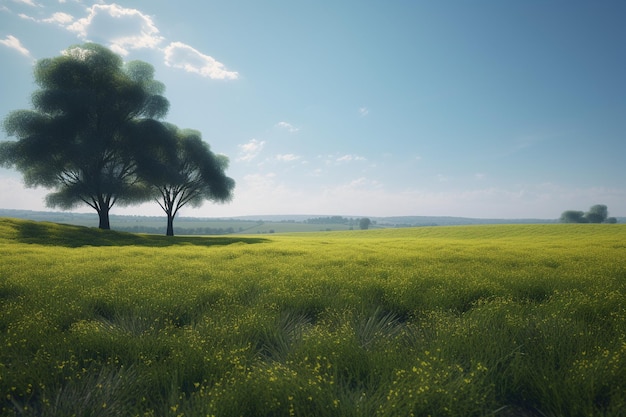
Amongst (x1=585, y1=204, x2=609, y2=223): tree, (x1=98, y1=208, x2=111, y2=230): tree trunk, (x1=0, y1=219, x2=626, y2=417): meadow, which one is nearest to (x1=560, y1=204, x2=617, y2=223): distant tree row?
(x1=585, y1=204, x2=609, y2=223): tree

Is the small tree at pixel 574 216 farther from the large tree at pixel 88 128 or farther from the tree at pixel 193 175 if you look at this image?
the large tree at pixel 88 128

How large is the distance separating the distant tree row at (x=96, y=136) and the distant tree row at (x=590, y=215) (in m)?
163

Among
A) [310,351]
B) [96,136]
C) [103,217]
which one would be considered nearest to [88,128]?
[96,136]

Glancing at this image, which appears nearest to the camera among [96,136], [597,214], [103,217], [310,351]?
[310,351]

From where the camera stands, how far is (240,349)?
3.89m

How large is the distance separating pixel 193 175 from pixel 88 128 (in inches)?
503

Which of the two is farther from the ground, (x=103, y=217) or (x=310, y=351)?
(x=103, y=217)

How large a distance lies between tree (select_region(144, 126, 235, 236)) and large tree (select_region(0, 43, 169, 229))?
3.40m

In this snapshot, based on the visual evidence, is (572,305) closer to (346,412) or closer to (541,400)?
(541,400)

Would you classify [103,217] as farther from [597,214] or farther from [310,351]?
[597,214]

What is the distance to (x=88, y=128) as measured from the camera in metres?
32.5

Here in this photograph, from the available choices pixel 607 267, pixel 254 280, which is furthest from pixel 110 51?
pixel 607 267

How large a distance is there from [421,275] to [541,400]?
229 inches

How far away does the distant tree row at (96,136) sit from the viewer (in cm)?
3008
